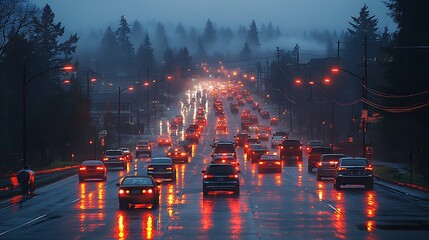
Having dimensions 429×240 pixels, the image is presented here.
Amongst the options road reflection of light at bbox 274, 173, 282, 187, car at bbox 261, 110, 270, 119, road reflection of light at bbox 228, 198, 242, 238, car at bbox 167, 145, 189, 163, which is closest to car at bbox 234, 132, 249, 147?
car at bbox 167, 145, 189, 163

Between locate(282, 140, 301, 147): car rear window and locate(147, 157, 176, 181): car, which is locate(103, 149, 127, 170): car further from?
locate(147, 157, 176, 181): car

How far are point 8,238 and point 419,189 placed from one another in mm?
27388

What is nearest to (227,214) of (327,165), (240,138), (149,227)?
(149,227)

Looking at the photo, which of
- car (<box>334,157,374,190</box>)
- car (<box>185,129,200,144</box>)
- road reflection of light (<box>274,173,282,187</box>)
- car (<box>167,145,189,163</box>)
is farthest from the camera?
car (<box>185,129,200,144</box>)

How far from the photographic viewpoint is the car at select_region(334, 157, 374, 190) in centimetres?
4484

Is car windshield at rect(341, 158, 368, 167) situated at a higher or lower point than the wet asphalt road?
higher

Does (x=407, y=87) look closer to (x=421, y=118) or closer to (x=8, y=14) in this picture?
(x=421, y=118)

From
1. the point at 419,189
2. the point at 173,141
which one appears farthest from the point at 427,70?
the point at 173,141

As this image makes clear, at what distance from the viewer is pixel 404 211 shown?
107 feet

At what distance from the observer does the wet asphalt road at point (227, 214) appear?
24.8 meters

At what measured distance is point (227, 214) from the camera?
31.3 metres

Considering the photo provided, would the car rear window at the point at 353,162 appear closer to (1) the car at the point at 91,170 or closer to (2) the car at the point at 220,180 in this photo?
(2) the car at the point at 220,180

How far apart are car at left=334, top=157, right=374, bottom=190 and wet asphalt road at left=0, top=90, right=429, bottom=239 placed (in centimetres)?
66

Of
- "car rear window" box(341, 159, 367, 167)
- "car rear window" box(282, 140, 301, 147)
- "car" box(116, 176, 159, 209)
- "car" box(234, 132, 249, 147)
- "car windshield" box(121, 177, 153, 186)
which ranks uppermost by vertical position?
"car" box(234, 132, 249, 147)
